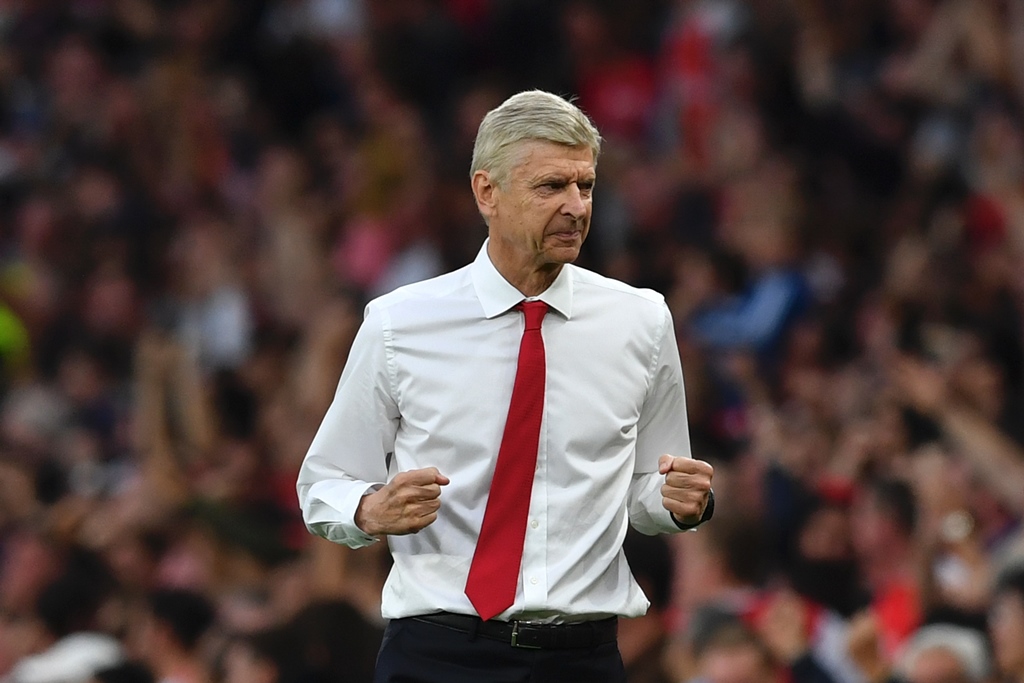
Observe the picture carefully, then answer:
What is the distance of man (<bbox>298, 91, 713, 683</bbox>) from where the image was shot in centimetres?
356

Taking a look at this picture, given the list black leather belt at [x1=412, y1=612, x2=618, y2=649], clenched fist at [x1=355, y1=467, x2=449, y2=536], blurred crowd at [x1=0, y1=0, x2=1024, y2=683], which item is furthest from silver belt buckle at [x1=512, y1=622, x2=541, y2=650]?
blurred crowd at [x1=0, y1=0, x2=1024, y2=683]

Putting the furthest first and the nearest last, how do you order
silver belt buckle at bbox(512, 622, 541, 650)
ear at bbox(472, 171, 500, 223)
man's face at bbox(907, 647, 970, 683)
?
man's face at bbox(907, 647, 970, 683)
ear at bbox(472, 171, 500, 223)
silver belt buckle at bbox(512, 622, 541, 650)

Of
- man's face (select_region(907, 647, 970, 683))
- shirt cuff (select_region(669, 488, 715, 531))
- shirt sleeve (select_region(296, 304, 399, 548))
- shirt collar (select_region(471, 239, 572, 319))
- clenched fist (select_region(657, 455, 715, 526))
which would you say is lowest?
man's face (select_region(907, 647, 970, 683))

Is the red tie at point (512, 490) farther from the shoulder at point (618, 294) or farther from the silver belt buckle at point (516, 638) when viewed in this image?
the shoulder at point (618, 294)

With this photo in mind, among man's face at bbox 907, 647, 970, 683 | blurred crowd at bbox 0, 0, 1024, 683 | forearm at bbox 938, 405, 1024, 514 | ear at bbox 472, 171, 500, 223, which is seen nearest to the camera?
ear at bbox 472, 171, 500, 223

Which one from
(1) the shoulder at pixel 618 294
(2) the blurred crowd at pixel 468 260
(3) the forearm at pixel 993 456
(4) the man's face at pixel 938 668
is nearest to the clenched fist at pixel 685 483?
(1) the shoulder at pixel 618 294

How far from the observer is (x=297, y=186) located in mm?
10797

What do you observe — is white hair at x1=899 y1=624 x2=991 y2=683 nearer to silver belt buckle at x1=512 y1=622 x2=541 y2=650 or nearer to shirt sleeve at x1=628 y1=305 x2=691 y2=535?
shirt sleeve at x1=628 y1=305 x2=691 y2=535

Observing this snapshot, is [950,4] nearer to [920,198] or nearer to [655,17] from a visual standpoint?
[920,198]

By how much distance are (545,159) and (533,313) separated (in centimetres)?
33

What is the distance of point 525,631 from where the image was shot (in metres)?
3.54

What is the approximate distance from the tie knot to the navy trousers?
65 cm

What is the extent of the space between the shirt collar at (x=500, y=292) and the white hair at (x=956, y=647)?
2.03m

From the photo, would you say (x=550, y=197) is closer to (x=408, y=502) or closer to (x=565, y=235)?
(x=565, y=235)
